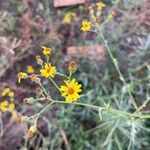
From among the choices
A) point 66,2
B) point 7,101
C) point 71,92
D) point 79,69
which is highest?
point 66,2

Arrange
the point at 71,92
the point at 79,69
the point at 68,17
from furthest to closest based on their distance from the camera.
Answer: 1. the point at 68,17
2. the point at 79,69
3. the point at 71,92

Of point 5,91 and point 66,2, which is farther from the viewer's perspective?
point 66,2

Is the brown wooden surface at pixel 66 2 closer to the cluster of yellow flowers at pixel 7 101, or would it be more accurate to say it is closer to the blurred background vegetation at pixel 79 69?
the blurred background vegetation at pixel 79 69

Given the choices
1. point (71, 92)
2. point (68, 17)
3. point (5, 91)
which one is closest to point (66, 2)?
point (68, 17)

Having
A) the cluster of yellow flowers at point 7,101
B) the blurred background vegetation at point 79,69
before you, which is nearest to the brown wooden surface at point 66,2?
the blurred background vegetation at point 79,69

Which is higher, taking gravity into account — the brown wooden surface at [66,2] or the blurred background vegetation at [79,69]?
the brown wooden surface at [66,2]

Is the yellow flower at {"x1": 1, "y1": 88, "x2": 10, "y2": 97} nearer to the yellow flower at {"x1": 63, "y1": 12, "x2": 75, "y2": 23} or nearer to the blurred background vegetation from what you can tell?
the blurred background vegetation

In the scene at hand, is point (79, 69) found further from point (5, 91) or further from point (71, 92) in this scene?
point (71, 92)

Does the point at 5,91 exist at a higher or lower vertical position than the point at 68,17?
lower
